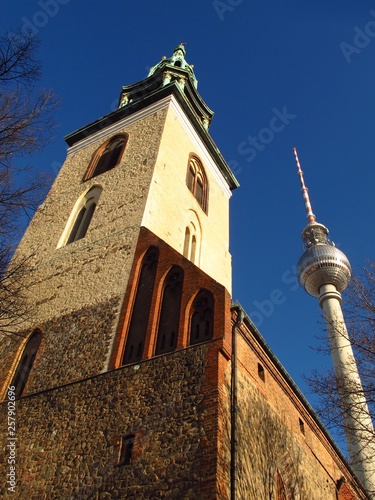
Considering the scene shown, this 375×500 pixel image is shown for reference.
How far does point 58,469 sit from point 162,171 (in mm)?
9956

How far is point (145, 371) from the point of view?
869 cm

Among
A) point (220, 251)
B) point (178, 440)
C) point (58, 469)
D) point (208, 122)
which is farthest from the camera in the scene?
point (208, 122)

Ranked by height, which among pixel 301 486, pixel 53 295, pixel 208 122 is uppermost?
pixel 208 122

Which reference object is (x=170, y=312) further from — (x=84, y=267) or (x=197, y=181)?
(x=197, y=181)

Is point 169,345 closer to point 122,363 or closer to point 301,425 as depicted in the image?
point 122,363

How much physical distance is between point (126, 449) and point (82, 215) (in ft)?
32.3

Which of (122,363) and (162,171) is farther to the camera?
(162,171)

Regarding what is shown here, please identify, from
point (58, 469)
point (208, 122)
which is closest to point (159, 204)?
point (58, 469)

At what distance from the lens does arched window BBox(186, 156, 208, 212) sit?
17633 millimetres

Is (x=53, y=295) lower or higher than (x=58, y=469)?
higher

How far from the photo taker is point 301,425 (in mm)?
11805

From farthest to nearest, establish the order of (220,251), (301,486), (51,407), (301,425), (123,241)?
1. (220,251)
2. (123,241)
3. (301,425)
4. (301,486)
5. (51,407)

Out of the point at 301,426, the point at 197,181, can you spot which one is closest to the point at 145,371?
the point at 301,426

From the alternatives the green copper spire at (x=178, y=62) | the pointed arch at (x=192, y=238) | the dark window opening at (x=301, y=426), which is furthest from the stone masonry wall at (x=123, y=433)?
the green copper spire at (x=178, y=62)
